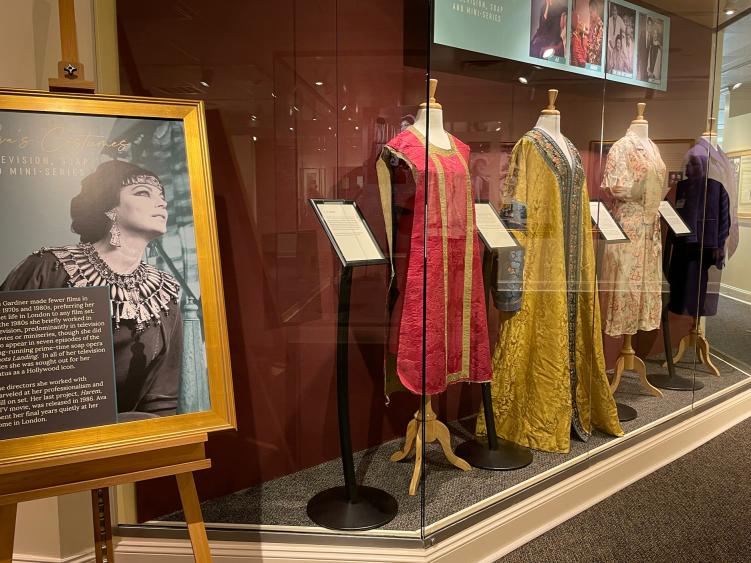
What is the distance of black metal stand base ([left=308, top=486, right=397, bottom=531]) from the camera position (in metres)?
1.94

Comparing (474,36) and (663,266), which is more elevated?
(474,36)

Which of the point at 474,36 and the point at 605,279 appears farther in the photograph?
the point at 605,279

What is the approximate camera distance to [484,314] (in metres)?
2.30

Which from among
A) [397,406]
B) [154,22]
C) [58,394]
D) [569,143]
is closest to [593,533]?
[397,406]

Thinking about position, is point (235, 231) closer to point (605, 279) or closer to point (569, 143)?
point (569, 143)

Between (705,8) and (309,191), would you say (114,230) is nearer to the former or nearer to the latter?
(309,191)

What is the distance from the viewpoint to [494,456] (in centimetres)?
241

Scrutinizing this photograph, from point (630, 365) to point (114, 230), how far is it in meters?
2.63

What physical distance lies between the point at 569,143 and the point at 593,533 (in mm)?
1577

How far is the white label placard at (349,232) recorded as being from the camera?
1.91 m

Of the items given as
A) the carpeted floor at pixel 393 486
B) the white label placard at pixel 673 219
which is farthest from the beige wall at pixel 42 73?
the white label placard at pixel 673 219

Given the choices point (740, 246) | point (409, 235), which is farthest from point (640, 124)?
point (409, 235)

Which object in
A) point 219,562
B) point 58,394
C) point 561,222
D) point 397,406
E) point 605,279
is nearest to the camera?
point 58,394

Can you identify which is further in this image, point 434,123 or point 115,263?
point 434,123
